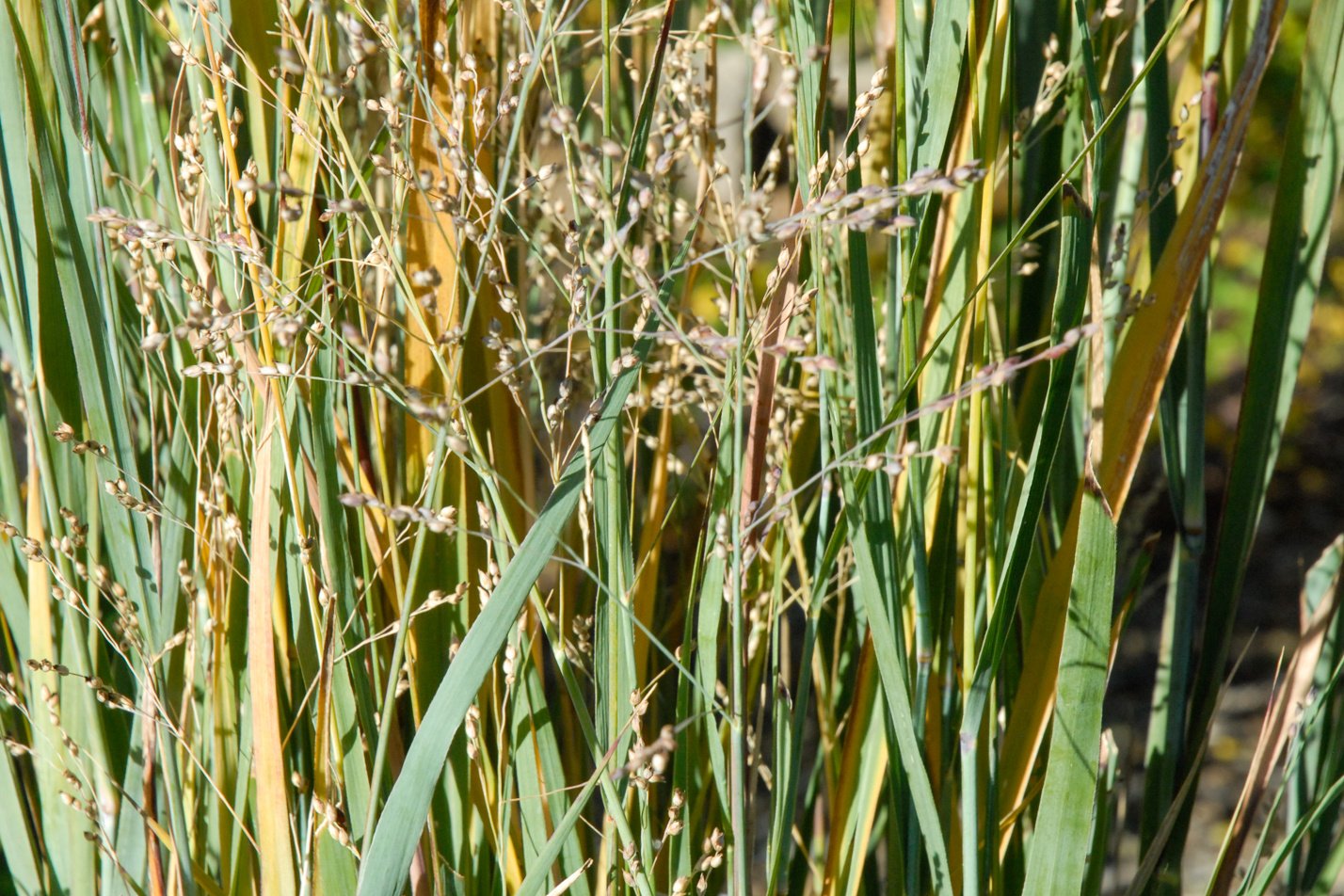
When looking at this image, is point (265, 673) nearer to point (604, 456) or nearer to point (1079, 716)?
point (604, 456)

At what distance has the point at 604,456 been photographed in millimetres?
481

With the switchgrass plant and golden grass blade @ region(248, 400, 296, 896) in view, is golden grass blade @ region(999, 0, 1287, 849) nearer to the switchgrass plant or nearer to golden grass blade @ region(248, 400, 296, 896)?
the switchgrass plant

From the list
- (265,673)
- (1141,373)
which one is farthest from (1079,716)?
(265,673)

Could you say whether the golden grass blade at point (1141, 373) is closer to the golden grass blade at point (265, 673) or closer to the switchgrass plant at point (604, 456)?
the switchgrass plant at point (604, 456)

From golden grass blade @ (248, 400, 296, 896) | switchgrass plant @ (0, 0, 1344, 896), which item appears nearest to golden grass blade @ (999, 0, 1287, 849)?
switchgrass plant @ (0, 0, 1344, 896)

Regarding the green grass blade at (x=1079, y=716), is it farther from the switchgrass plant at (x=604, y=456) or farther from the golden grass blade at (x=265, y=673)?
the golden grass blade at (x=265, y=673)

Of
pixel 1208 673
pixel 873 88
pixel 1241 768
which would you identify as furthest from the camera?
pixel 1241 768

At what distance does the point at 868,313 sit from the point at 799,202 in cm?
7

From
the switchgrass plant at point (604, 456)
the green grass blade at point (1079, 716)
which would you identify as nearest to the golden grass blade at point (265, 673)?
the switchgrass plant at point (604, 456)

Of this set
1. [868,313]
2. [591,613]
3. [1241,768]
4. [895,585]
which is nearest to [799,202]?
[868,313]

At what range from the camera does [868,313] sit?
0.49 metres

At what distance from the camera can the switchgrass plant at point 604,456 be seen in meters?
0.46

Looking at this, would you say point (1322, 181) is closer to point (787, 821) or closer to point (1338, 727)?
point (1338, 727)

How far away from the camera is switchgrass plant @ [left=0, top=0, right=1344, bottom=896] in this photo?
0.46 m
